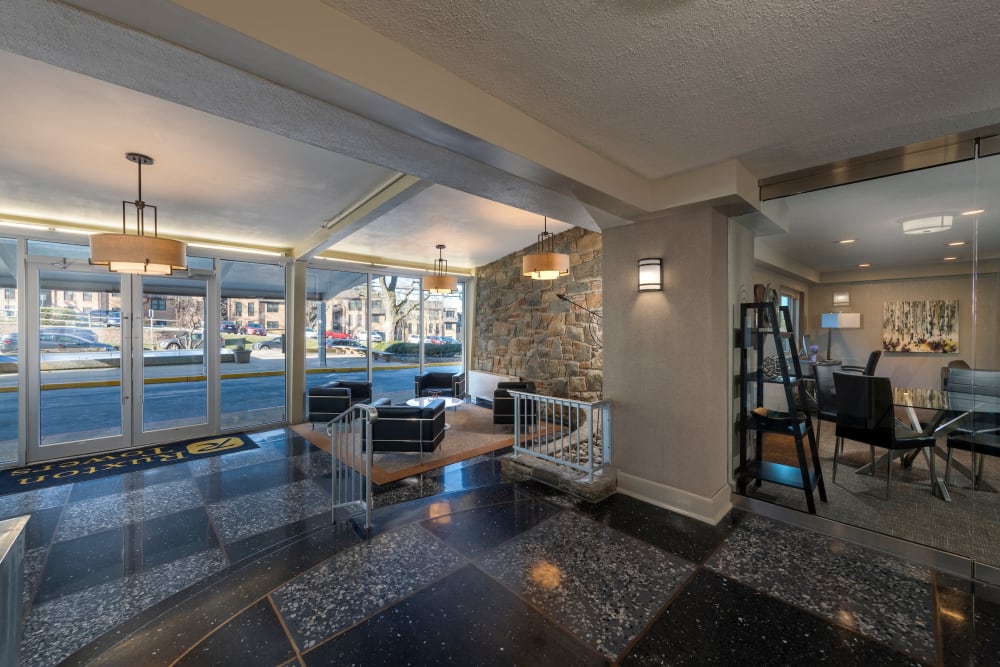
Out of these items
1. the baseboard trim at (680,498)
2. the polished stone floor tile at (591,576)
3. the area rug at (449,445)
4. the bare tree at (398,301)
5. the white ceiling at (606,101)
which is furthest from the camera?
the bare tree at (398,301)

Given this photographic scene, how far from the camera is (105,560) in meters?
2.64

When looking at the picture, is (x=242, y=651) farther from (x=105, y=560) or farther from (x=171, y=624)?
(x=105, y=560)

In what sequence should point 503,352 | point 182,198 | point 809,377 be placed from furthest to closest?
1. point 503,352
2. point 182,198
3. point 809,377

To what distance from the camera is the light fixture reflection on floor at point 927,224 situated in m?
2.49

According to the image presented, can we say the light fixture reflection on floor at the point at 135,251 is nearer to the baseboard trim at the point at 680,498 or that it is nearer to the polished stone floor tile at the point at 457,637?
the polished stone floor tile at the point at 457,637

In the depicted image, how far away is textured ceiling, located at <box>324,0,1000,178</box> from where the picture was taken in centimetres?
142

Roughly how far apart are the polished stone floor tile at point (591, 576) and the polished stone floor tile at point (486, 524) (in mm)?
107

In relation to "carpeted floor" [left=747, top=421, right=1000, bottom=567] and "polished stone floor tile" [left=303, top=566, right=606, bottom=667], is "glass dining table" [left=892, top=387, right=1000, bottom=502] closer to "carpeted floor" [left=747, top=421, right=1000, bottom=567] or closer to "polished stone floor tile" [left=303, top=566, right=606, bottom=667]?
"carpeted floor" [left=747, top=421, right=1000, bottom=567]

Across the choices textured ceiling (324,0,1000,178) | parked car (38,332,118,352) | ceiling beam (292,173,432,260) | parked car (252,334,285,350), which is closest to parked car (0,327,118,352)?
parked car (38,332,118,352)

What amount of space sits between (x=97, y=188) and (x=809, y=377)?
6811mm

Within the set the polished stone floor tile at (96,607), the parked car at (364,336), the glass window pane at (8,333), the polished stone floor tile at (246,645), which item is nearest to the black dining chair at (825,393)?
the polished stone floor tile at (246,645)

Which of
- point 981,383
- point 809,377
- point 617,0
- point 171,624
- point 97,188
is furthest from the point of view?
point 97,188

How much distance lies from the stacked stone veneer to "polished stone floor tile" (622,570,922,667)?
3.70 m

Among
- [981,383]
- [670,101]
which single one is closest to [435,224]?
[670,101]
